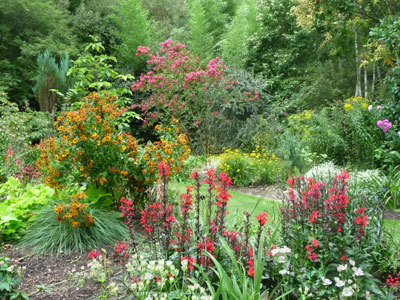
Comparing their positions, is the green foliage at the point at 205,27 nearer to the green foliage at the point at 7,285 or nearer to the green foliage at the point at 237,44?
the green foliage at the point at 237,44

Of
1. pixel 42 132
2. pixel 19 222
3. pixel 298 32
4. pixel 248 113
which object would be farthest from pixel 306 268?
pixel 298 32

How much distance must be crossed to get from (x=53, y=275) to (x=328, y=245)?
6.94 ft

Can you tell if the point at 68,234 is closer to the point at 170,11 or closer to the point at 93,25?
the point at 93,25

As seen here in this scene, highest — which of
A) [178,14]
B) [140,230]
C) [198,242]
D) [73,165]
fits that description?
[178,14]

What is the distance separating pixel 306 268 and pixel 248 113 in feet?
27.8

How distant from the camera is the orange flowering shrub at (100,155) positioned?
3.46 meters

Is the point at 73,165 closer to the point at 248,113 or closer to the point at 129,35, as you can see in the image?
the point at 248,113

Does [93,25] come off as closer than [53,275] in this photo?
No

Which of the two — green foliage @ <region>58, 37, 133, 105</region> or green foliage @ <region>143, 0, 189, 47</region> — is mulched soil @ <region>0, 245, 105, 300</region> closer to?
green foliage @ <region>58, 37, 133, 105</region>

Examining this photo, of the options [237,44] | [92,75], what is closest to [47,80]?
[237,44]

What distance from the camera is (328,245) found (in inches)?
93.7

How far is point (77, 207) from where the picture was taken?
3.13 m

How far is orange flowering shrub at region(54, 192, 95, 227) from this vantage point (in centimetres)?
309

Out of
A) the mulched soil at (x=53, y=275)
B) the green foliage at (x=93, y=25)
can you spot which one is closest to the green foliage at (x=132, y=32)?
the green foliage at (x=93, y=25)
